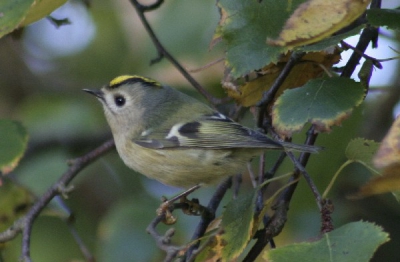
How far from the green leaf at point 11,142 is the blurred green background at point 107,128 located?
0.30 m

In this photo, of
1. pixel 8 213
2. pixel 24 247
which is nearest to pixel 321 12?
pixel 24 247

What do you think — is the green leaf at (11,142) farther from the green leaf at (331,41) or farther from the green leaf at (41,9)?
the green leaf at (331,41)

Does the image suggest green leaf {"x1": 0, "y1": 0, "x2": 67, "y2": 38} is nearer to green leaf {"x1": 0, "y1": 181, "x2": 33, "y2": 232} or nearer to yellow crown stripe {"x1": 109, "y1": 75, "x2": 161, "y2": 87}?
yellow crown stripe {"x1": 109, "y1": 75, "x2": 161, "y2": 87}

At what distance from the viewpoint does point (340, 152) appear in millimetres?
1767

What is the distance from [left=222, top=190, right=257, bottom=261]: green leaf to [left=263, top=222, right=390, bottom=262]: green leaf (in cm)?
14

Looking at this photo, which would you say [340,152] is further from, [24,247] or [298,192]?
[24,247]

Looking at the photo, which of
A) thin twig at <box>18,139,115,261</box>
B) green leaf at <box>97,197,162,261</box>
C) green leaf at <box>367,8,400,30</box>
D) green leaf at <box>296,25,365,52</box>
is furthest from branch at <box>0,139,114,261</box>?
green leaf at <box>367,8,400,30</box>

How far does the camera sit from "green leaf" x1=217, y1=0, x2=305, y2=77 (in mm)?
1071

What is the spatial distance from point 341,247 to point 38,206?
0.77 metres

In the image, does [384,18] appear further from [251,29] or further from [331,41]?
[251,29]

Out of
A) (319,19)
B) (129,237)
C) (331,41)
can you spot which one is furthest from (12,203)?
(319,19)

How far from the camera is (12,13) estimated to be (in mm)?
1082

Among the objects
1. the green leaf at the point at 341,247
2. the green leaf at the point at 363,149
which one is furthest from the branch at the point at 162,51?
the green leaf at the point at 341,247

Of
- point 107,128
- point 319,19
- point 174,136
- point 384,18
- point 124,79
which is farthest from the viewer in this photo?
point 107,128
